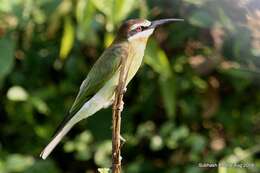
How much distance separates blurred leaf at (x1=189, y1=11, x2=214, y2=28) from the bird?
2.66ft

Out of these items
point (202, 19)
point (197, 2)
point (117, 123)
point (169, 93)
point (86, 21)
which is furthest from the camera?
point (169, 93)

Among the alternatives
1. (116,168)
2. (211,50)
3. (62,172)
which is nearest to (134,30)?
(116,168)

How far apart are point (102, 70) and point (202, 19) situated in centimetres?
87

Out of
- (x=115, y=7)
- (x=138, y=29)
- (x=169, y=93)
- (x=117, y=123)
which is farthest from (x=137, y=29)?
(x=169, y=93)

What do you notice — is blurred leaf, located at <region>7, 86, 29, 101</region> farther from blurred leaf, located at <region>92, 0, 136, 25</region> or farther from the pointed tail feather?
the pointed tail feather

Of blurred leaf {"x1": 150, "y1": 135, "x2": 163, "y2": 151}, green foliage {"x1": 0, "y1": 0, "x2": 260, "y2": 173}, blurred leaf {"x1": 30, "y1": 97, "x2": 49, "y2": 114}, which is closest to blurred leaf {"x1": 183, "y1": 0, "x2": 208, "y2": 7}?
green foliage {"x1": 0, "y1": 0, "x2": 260, "y2": 173}

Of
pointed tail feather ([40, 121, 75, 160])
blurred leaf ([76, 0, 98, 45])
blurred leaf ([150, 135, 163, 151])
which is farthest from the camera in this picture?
blurred leaf ([150, 135, 163, 151])

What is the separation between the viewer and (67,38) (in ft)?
5.67

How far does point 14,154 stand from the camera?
1.87 metres

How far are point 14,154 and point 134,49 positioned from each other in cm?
129

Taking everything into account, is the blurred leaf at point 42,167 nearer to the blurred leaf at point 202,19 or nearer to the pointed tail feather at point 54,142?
the blurred leaf at point 202,19

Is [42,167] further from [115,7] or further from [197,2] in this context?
Result: [115,7]

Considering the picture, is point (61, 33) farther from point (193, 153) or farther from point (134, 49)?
point (134, 49)

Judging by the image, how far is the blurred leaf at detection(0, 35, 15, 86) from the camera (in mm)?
1556
